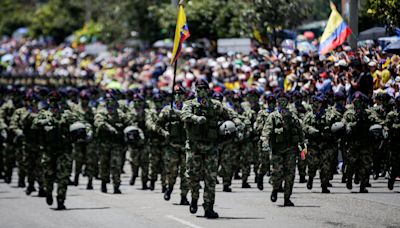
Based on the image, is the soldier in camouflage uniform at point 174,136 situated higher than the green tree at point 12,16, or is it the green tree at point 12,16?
the green tree at point 12,16

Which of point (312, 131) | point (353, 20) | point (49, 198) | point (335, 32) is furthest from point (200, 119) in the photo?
point (353, 20)

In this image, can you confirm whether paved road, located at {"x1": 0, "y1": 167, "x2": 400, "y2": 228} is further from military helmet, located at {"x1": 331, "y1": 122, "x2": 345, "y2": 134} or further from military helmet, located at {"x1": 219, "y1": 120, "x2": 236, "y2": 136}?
military helmet, located at {"x1": 219, "y1": 120, "x2": 236, "y2": 136}

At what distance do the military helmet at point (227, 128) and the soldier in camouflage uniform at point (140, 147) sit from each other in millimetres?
6375

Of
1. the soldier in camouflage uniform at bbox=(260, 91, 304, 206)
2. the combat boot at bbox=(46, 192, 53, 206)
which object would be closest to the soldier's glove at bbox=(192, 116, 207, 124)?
the soldier in camouflage uniform at bbox=(260, 91, 304, 206)

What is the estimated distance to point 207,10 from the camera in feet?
131

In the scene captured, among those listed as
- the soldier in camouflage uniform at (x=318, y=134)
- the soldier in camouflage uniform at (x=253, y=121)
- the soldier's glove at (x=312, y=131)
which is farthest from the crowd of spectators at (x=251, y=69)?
the soldier's glove at (x=312, y=131)

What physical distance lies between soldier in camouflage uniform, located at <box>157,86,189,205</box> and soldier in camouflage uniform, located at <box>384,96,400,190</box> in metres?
4.59

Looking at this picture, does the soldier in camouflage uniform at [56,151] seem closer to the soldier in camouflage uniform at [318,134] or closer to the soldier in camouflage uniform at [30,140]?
the soldier in camouflage uniform at [30,140]

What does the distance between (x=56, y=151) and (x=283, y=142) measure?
419cm

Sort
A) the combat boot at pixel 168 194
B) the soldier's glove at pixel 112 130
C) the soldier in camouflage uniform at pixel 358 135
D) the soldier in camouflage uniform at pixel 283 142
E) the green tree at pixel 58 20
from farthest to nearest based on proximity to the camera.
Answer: the green tree at pixel 58 20 < the soldier's glove at pixel 112 130 < the soldier in camouflage uniform at pixel 358 135 < the combat boot at pixel 168 194 < the soldier in camouflage uniform at pixel 283 142

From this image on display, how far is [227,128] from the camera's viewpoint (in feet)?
53.0

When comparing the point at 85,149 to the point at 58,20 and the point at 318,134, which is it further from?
the point at 58,20

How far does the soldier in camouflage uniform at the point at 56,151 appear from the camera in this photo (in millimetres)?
18094

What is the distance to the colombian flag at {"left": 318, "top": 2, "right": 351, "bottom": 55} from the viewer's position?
84.2 feet
